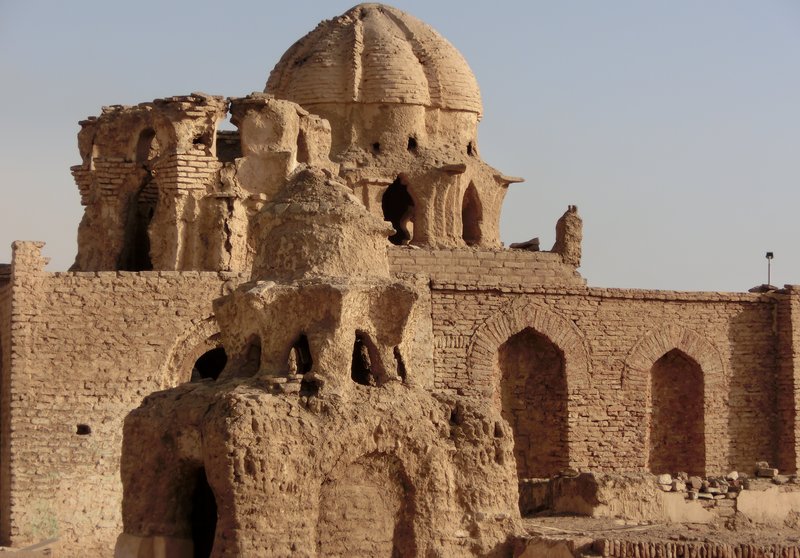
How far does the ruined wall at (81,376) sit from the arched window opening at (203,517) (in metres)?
8.80

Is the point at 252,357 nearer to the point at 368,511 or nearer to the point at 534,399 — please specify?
the point at 368,511

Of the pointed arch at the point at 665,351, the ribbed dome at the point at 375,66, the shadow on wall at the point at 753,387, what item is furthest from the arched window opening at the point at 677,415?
the ribbed dome at the point at 375,66

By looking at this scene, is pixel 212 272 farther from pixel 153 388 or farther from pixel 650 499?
pixel 650 499

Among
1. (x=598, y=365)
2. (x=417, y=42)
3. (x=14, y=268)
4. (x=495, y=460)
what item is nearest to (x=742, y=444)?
(x=598, y=365)

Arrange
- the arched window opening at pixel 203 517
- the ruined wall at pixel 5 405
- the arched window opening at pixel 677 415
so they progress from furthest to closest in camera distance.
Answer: the arched window opening at pixel 677 415 < the ruined wall at pixel 5 405 < the arched window opening at pixel 203 517

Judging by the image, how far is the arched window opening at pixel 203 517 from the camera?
51.8 ft

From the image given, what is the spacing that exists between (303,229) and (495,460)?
2.33m

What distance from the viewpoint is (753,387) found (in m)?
29.9

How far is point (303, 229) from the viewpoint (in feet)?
53.2

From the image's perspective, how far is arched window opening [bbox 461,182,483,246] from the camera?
110ft

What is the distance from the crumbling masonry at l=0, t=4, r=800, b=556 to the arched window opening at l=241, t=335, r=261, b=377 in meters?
0.03

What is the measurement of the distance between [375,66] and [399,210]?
246cm

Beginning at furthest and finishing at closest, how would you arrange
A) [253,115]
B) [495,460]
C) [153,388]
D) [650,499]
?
[253,115] → [153,388] → [650,499] → [495,460]

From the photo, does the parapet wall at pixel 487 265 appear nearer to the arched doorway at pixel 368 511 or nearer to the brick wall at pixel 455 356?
the brick wall at pixel 455 356
